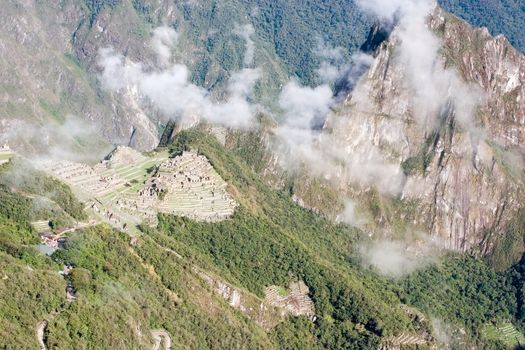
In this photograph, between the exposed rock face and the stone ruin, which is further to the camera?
the exposed rock face

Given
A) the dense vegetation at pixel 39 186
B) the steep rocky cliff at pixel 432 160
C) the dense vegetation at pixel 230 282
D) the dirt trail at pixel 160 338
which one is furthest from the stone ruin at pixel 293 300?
the steep rocky cliff at pixel 432 160

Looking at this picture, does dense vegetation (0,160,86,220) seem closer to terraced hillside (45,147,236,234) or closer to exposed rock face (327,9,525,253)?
terraced hillside (45,147,236,234)

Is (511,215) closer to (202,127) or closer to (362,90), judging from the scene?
(362,90)

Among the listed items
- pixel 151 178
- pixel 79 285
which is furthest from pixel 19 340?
pixel 151 178

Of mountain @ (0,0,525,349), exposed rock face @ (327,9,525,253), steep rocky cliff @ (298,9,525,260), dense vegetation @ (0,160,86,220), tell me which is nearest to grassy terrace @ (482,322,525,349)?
mountain @ (0,0,525,349)

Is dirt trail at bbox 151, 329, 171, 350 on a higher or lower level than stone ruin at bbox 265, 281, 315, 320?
higher

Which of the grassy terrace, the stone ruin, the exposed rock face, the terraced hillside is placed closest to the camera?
the terraced hillside

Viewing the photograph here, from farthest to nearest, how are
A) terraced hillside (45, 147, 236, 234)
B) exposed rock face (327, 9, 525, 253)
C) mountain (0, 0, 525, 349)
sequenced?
exposed rock face (327, 9, 525, 253)
terraced hillside (45, 147, 236, 234)
mountain (0, 0, 525, 349)

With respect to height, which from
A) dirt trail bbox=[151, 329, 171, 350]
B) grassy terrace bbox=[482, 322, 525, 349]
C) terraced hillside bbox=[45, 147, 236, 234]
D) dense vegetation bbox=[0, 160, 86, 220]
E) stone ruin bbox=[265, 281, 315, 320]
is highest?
dirt trail bbox=[151, 329, 171, 350]

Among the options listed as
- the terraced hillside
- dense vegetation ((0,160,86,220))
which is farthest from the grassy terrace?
dense vegetation ((0,160,86,220))
